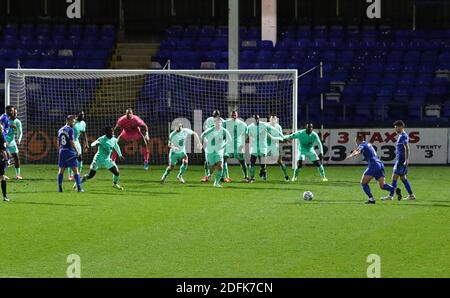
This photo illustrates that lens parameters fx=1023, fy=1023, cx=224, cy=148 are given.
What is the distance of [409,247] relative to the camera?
1634 cm

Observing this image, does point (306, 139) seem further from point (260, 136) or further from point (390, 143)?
point (390, 143)

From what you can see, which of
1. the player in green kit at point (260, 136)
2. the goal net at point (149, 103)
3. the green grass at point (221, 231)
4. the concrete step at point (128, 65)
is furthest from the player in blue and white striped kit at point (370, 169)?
the concrete step at point (128, 65)

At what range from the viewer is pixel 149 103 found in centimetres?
3703

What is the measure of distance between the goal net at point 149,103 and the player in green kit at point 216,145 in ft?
20.1

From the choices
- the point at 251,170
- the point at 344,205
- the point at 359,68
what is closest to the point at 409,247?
the point at 344,205

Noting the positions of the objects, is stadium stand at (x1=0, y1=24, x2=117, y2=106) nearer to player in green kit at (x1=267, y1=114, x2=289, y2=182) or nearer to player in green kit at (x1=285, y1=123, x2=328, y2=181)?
player in green kit at (x1=267, y1=114, x2=289, y2=182)

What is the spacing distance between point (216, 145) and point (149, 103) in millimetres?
9276

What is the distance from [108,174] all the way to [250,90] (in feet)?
22.1

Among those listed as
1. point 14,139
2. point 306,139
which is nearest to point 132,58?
point 14,139

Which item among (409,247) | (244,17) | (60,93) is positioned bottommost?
(409,247)

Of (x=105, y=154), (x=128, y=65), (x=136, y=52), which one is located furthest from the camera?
(x=136, y=52)

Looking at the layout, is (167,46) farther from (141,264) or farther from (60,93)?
(141,264)

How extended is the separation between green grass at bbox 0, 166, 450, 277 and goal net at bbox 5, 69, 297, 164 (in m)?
7.07

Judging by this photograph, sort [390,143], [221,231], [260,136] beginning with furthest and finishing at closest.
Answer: [390,143]
[260,136]
[221,231]
